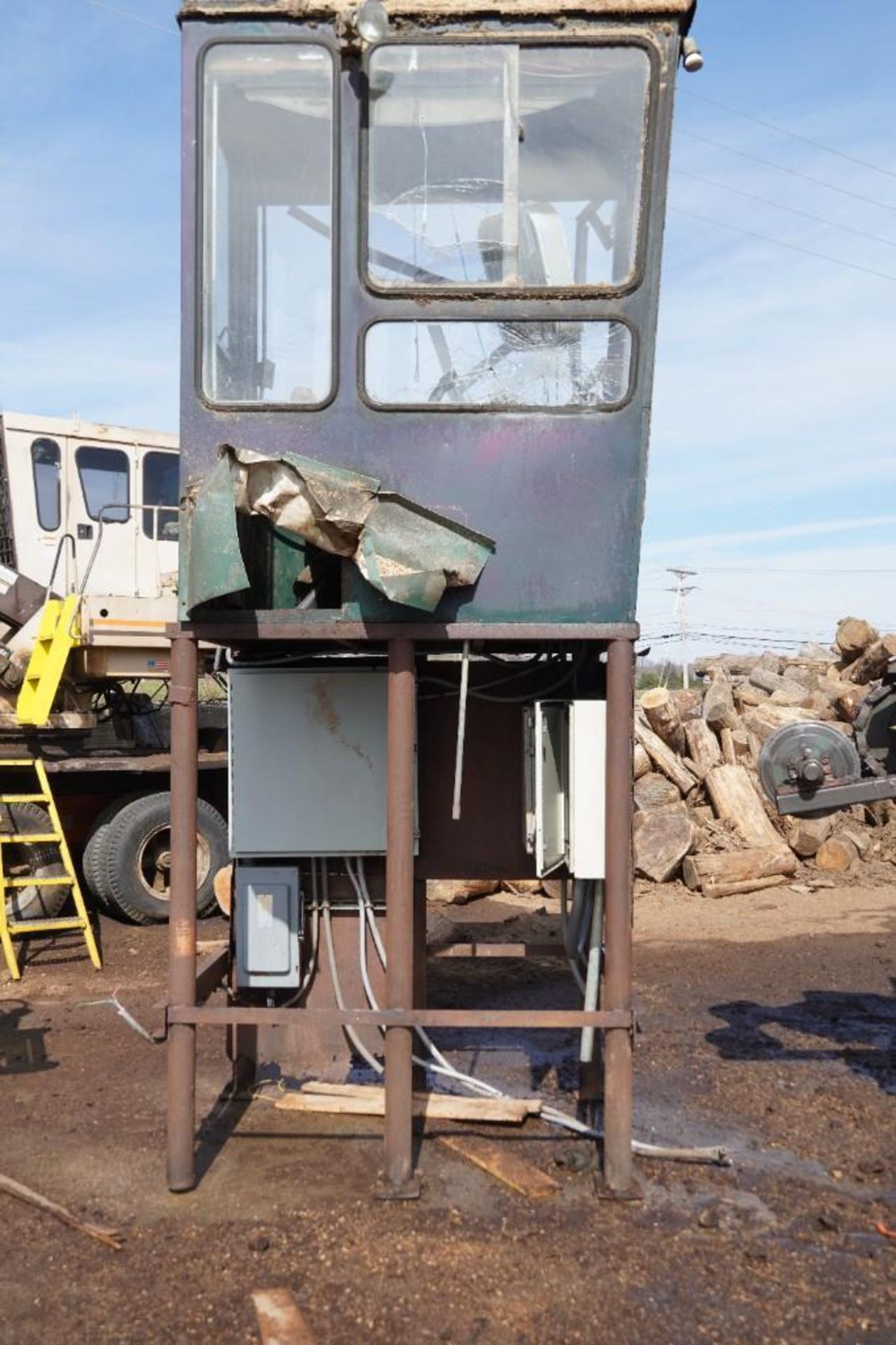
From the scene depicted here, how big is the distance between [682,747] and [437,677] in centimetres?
714

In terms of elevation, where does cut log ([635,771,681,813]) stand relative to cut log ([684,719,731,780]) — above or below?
below

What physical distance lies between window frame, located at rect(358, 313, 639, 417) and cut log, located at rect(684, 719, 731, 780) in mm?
7752

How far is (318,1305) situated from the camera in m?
3.74

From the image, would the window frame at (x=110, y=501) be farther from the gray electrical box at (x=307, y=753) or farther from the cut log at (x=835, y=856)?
the cut log at (x=835, y=856)

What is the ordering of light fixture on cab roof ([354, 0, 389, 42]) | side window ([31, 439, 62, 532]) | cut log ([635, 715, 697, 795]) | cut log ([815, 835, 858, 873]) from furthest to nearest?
cut log ([635, 715, 697, 795]), cut log ([815, 835, 858, 873]), side window ([31, 439, 62, 532]), light fixture on cab roof ([354, 0, 389, 42])

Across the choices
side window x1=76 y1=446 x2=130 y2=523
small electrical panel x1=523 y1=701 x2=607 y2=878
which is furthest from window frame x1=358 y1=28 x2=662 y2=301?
side window x1=76 y1=446 x2=130 y2=523

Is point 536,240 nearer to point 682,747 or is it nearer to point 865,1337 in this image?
point 865,1337

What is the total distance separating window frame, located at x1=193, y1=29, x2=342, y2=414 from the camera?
4500mm

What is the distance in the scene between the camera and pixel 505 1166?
15.8ft

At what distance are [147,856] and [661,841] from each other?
461 cm

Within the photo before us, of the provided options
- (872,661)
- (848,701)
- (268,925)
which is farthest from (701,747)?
(268,925)

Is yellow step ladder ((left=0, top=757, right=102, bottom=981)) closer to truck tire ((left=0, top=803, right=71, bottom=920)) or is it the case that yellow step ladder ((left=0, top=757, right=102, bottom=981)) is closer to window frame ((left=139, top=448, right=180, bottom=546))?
truck tire ((left=0, top=803, right=71, bottom=920))

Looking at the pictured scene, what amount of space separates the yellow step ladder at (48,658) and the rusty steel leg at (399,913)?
5.66 m

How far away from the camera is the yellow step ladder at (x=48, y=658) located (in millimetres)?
9508
